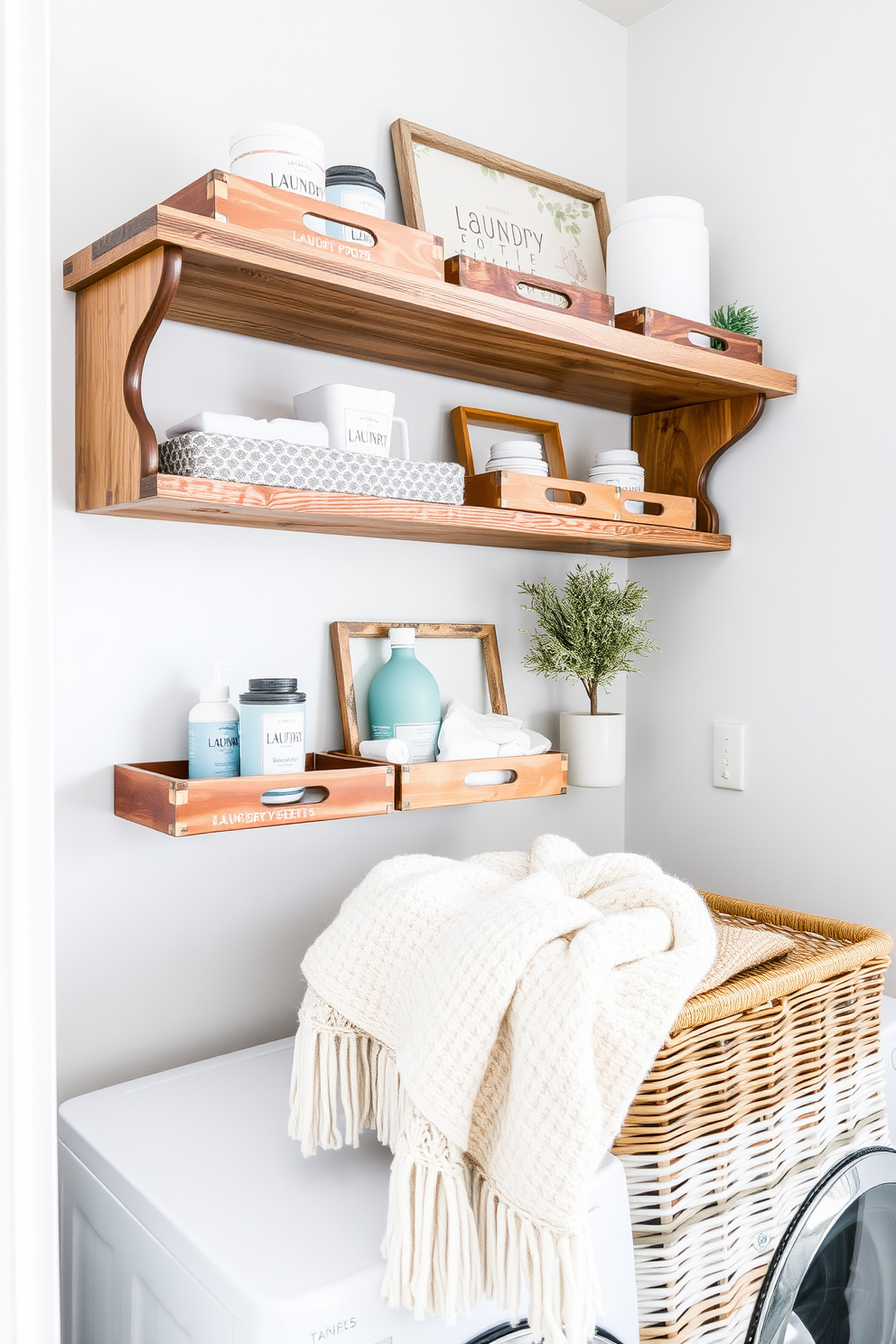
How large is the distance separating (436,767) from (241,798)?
0.87ft

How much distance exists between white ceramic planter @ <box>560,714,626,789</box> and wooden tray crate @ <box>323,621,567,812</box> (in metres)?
0.14

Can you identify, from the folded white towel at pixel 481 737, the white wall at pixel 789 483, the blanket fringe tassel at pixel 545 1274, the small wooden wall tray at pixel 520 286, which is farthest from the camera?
the white wall at pixel 789 483

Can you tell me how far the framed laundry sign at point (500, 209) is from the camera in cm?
134

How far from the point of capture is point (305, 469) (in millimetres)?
1025

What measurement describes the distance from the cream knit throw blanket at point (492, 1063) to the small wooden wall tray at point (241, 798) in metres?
0.18

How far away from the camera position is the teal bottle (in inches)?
49.5

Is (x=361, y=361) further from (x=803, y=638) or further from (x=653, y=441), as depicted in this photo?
(x=803, y=638)

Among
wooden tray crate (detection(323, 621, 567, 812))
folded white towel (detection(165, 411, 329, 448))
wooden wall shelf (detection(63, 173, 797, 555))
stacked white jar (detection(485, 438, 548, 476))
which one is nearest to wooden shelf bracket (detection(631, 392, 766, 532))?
wooden wall shelf (detection(63, 173, 797, 555))

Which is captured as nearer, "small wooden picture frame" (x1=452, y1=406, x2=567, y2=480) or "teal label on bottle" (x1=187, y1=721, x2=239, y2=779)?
"teal label on bottle" (x1=187, y1=721, x2=239, y2=779)

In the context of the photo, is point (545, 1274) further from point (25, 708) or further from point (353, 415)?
point (353, 415)

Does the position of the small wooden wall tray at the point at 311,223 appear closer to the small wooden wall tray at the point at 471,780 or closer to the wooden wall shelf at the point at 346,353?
the wooden wall shelf at the point at 346,353

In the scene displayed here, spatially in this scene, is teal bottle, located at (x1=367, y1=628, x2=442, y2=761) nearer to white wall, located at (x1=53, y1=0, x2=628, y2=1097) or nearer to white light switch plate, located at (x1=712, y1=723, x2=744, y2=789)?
white wall, located at (x1=53, y1=0, x2=628, y2=1097)

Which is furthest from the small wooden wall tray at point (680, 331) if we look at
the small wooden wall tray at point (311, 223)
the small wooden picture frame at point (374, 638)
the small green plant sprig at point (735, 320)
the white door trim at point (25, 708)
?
the white door trim at point (25, 708)

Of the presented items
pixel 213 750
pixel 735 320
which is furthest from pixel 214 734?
pixel 735 320
